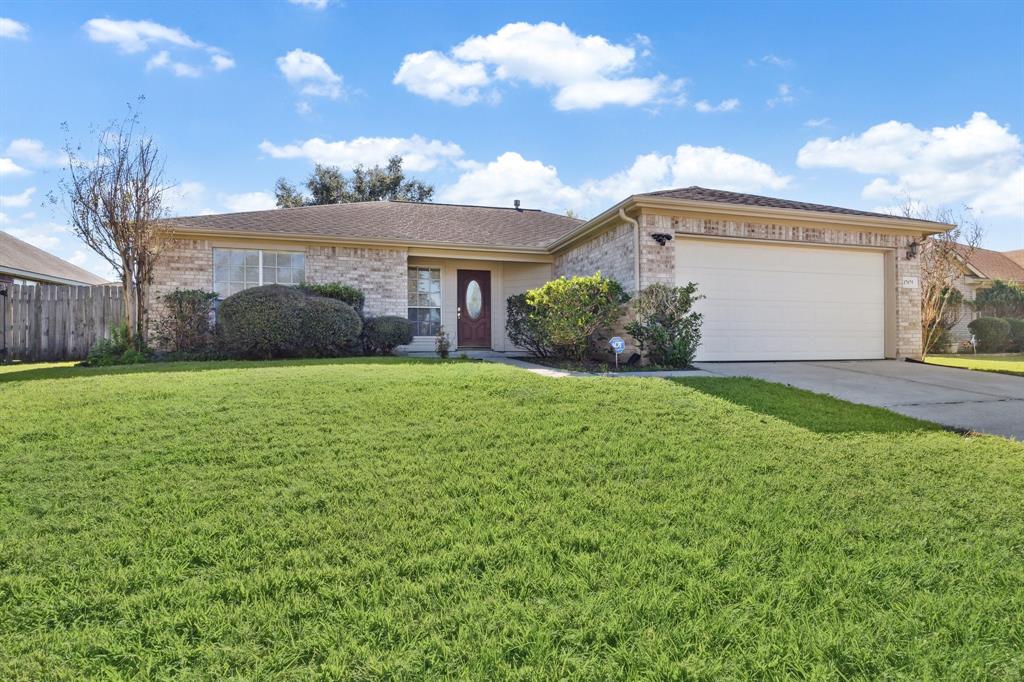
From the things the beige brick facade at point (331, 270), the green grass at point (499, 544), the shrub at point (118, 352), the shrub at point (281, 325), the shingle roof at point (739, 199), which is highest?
the shingle roof at point (739, 199)

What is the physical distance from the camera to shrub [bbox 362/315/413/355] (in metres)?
10.6

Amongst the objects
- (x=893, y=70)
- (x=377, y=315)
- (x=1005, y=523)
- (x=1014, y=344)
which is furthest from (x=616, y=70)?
(x=1014, y=344)

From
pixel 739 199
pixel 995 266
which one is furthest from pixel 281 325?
pixel 995 266

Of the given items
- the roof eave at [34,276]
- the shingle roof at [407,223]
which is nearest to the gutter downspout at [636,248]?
the shingle roof at [407,223]

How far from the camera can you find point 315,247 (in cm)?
1187

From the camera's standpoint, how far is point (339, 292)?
1135cm

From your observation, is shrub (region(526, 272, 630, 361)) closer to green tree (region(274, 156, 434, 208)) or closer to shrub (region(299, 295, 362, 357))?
shrub (region(299, 295, 362, 357))

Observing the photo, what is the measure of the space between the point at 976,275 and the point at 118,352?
91.3 ft

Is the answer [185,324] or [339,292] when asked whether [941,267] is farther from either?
[185,324]

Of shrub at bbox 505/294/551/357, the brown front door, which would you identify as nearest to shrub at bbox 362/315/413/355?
shrub at bbox 505/294/551/357

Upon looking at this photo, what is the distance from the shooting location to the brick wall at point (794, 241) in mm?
9055

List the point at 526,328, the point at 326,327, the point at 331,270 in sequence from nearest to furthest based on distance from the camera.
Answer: the point at 326,327, the point at 526,328, the point at 331,270

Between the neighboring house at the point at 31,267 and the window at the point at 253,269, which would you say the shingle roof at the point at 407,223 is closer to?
the window at the point at 253,269

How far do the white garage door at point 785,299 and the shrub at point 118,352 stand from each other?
10318mm
